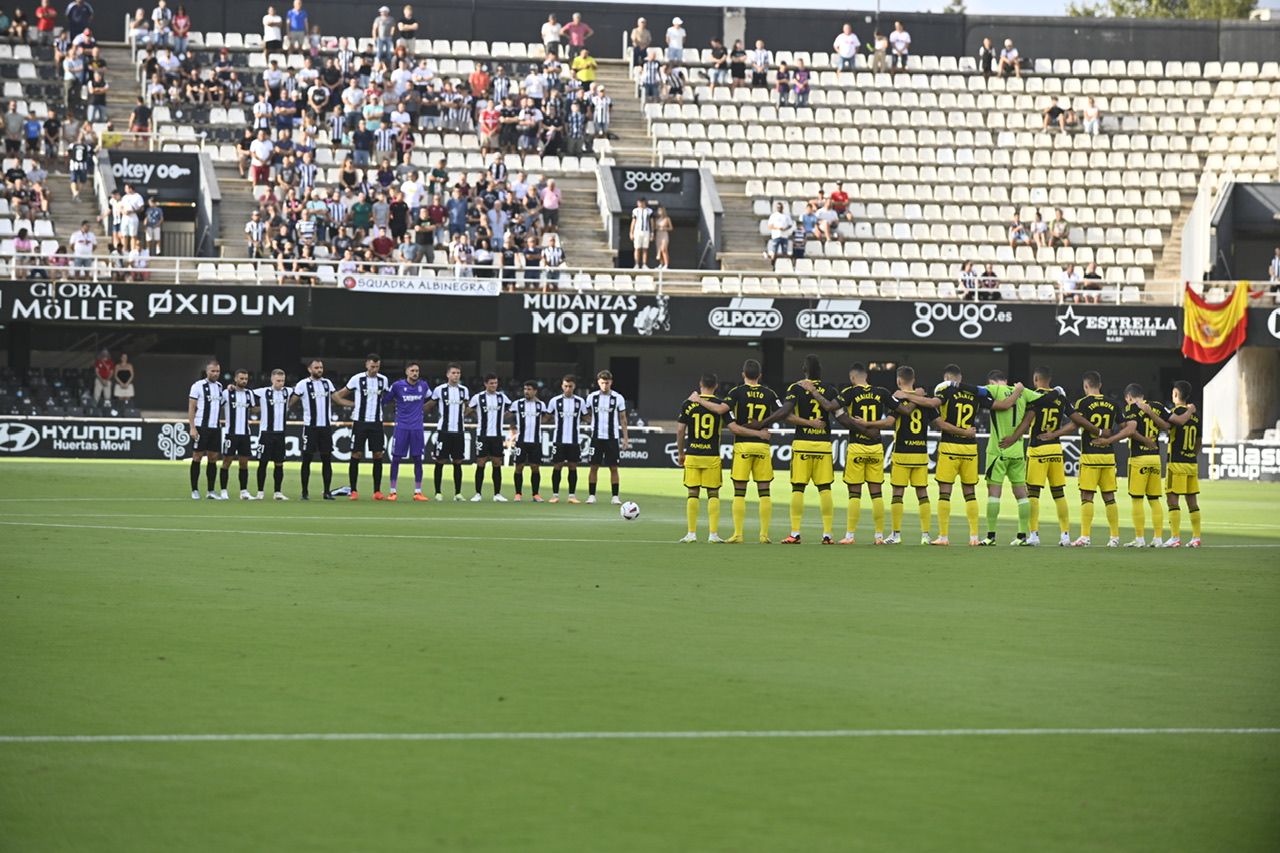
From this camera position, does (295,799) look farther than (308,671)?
No

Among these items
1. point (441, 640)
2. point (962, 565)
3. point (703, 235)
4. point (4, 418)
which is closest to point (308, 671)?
point (441, 640)

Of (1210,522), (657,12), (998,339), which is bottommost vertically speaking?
(1210,522)

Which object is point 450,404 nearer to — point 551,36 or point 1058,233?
point 1058,233

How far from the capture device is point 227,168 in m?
44.7

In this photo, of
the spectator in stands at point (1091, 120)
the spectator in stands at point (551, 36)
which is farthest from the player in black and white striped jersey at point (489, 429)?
the spectator in stands at point (1091, 120)

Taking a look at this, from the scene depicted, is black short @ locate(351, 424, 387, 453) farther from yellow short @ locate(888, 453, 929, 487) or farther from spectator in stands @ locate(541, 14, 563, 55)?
spectator in stands @ locate(541, 14, 563, 55)

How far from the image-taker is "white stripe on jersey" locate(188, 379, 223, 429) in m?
24.5

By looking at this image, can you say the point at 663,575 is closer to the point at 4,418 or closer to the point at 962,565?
the point at 962,565

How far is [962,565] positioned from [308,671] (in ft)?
27.3

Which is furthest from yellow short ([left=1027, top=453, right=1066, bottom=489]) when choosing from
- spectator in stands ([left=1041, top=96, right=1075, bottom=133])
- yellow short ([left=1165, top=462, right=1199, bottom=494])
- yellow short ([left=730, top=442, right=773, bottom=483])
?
spectator in stands ([left=1041, top=96, right=1075, bottom=133])

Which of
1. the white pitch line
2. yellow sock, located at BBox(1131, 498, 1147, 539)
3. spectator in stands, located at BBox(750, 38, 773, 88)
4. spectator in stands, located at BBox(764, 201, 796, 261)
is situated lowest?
the white pitch line

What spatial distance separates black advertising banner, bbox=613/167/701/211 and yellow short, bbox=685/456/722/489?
2819 cm

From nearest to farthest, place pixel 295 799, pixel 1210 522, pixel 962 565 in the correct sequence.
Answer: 1. pixel 295 799
2. pixel 962 565
3. pixel 1210 522

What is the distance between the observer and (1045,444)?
18734 millimetres
